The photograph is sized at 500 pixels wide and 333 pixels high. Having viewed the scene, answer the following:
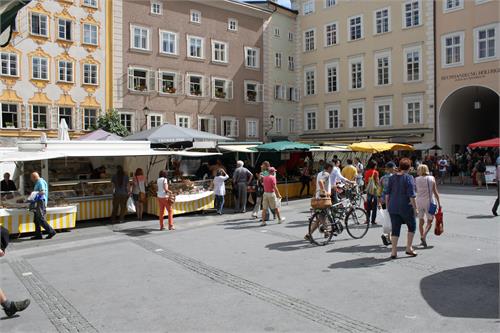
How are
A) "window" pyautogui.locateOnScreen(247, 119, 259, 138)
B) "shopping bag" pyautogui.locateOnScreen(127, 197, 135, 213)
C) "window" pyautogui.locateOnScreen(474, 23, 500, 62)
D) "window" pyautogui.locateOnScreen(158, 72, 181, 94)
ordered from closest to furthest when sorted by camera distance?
"shopping bag" pyautogui.locateOnScreen(127, 197, 135, 213), "window" pyautogui.locateOnScreen(474, 23, 500, 62), "window" pyautogui.locateOnScreen(158, 72, 181, 94), "window" pyautogui.locateOnScreen(247, 119, 259, 138)

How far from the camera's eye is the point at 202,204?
53.1 ft

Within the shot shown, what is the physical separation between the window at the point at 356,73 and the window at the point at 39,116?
23340 mm

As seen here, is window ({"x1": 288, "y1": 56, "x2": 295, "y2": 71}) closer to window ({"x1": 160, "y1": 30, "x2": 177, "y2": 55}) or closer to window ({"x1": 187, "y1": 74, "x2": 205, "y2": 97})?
window ({"x1": 187, "y1": 74, "x2": 205, "y2": 97})

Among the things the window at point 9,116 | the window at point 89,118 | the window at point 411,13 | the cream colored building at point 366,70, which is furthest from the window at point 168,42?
the window at point 411,13

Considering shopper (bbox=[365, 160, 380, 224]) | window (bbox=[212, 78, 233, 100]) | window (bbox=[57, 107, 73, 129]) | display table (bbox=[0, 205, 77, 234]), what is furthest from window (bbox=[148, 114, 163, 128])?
shopper (bbox=[365, 160, 380, 224])

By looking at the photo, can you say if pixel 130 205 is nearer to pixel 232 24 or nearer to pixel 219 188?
pixel 219 188

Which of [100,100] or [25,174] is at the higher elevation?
[100,100]

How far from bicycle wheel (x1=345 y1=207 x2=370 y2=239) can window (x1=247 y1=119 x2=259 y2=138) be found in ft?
87.7

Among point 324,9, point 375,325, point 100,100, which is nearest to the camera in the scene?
point 375,325

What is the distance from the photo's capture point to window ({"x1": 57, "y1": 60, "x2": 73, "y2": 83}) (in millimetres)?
28094

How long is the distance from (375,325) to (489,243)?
5739 mm

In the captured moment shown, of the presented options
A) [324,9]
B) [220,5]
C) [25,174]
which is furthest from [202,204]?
[324,9]

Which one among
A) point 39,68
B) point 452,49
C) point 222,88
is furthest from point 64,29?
point 452,49

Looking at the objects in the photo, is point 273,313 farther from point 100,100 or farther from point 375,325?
point 100,100
